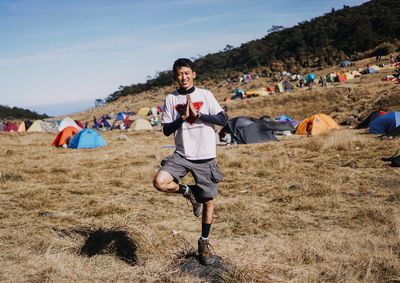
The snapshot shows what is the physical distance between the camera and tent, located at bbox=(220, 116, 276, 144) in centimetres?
1777

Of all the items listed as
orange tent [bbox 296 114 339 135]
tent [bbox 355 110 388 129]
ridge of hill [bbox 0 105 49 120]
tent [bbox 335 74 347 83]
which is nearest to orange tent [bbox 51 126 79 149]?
orange tent [bbox 296 114 339 135]

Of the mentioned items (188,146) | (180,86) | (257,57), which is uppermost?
(257,57)

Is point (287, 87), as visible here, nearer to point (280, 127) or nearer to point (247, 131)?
point (280, 127)

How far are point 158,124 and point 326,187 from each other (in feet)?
82.5

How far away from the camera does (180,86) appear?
157 inches

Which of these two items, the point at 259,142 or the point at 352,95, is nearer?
the point at 259,142

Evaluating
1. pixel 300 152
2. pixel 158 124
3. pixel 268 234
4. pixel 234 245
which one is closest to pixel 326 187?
pixel 268 234

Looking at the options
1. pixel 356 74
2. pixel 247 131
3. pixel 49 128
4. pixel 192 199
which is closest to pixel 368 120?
pixel 247 131

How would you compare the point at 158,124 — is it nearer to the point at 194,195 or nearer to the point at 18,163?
the point at 18,163

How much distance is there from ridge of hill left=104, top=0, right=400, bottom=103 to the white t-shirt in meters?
46.4

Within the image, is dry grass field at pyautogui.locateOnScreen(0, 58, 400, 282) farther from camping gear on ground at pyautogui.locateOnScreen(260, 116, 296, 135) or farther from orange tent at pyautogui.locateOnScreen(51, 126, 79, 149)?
camping gear on ground at pyautogui.locateOnScreen(260, 116, 296, 135)

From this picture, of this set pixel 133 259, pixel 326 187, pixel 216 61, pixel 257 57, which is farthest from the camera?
pixel 216 61

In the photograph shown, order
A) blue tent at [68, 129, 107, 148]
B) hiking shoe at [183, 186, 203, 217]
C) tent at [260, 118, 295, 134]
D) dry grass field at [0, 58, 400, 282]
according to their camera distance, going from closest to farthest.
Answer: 1. dry grass field at [0, 58, 400, 282]
2. hiking shoe at [183, 186, 203, 217]
3. blue tent at [68, 129, 107, 148]
4. tent at [260, 118, 295, 134]

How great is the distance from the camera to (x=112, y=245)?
4555 millimetres
